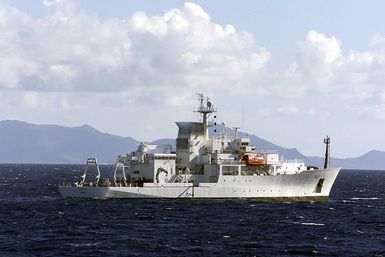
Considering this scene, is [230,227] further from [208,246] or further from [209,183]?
[209,183]

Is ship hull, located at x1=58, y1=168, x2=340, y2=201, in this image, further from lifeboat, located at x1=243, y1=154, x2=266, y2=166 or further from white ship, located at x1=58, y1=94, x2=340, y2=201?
lifeboat, located at x1=243, y1=154, x2=266, y2=166

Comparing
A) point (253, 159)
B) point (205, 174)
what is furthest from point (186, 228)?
point (253, 159)

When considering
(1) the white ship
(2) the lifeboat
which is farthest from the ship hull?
(2) the lifeboat

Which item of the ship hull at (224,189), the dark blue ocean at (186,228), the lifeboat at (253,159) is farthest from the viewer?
the lifeboat at (253,159)

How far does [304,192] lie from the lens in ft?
265

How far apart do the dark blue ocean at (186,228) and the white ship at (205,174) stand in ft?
4.36

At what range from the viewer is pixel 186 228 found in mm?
56688

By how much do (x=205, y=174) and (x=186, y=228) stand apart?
21.8 m

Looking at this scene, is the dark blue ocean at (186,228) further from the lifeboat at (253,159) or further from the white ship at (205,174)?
the lifeboat at (253,159)

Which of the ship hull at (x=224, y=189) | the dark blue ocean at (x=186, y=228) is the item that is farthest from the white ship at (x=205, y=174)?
the dark blue ocean at (x=186, y=228)

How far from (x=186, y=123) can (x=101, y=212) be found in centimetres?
2029

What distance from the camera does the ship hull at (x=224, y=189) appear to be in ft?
→ 247

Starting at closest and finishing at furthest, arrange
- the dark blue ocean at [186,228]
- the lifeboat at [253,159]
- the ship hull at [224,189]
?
1. the dark blue ocean at [186,228]
2. the ship hull at [224,189]
3. the lifeboat at [253,159]

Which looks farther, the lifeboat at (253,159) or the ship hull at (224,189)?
the lifeboat at (253,159)
